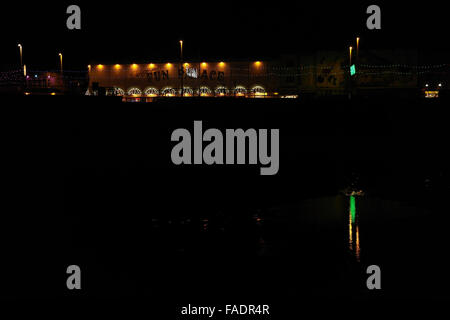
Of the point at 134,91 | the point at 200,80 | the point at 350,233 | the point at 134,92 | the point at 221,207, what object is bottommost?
the point at 350,233

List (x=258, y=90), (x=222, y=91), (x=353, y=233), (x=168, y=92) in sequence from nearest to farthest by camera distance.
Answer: (x=353, y=233) < (x=258, y=90) < (x=222, y=91) < (x=168, y=92)

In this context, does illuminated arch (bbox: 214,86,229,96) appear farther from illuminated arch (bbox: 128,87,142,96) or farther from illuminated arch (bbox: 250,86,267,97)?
illuminated arch (bbox: 128,87,142,96)

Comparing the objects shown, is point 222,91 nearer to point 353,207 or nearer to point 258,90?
point 258,90

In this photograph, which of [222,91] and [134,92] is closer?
[222,91]

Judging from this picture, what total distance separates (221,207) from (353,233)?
14.6ft

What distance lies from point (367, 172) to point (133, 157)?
10005 millimetres

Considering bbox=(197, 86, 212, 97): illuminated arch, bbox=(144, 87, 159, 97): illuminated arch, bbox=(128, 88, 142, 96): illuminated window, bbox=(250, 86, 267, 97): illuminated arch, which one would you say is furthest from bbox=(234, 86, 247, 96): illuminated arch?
bbox=(128, 88, 142, 96): illuminated window

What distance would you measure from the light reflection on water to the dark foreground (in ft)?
0.22

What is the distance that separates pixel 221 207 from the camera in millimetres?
15773

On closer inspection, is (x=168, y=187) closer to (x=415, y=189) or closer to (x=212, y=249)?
(x=212, y=249)

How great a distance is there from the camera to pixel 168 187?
18.3 meters

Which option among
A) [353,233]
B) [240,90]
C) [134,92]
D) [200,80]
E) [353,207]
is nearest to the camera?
[353,233]

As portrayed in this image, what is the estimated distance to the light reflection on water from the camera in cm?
1134

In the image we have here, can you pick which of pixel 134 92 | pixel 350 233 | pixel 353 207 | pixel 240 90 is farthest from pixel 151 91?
pixel 350 233
